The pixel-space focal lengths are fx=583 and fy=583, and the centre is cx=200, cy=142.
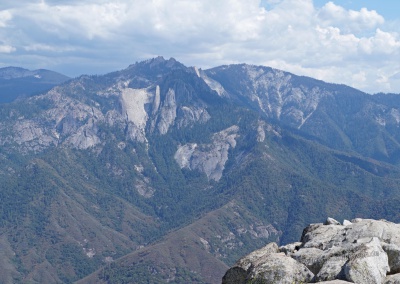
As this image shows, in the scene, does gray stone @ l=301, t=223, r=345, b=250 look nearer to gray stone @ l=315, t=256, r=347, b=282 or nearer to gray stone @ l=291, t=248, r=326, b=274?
gray stone @ l=291, t=248, r=326, b=274

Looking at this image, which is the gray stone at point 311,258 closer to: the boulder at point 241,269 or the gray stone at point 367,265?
the boulder at point 241,269

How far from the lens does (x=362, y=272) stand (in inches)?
1485

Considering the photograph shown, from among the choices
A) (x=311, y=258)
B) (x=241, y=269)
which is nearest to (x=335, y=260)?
(x=311, y=258)

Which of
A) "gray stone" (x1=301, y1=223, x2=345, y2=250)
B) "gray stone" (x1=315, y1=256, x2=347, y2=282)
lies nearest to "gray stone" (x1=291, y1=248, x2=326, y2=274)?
"gray stone" (x1=315, y1=256, x2=347, y2=282)

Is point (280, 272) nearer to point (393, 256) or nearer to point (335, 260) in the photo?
point (335, 260)

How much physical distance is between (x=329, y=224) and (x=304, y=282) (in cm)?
1576

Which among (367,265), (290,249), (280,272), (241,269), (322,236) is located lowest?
(241,269)

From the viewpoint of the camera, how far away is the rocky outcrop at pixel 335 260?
1506 inches

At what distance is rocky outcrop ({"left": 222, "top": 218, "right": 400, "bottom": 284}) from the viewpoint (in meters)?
38.2

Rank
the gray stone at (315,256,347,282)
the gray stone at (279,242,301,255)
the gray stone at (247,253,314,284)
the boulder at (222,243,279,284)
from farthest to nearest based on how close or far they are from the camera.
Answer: the gray stone at (279,242,301,255), the boulder at (222,243,279,284), the gray stone at (247,253,314,284), the gray stone at (315,256,347,282)

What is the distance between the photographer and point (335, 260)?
40781mm

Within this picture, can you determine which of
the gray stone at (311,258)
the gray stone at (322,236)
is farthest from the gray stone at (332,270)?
the gray stone at (322,236)

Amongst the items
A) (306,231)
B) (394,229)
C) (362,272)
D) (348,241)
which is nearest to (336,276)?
(362,272)

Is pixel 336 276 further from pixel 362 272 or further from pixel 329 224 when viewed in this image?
pixel 329 224
